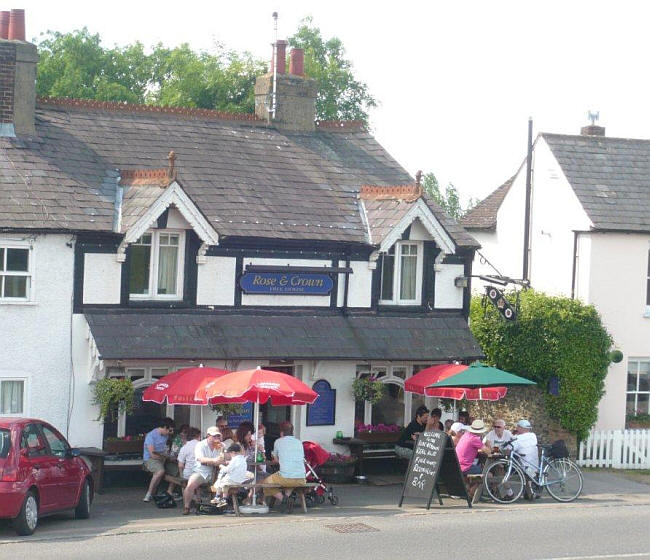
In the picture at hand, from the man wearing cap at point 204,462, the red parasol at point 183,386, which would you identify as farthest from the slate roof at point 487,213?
the man wearing cap at point 204,462

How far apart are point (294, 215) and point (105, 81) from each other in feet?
93.4

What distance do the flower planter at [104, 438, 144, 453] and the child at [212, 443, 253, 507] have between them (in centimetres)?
330

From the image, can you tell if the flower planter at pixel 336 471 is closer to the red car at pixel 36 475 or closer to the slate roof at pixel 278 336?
the slate roof at pixel 278 336

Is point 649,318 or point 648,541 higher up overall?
point 649,318

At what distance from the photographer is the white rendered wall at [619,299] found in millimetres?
29672

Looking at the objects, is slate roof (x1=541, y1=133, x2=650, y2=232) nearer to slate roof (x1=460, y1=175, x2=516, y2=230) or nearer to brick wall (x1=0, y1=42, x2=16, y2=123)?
slate roof (x1=460, y1=175, x2=516, y2=230)

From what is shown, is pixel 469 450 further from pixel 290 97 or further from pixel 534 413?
pixel 290 97

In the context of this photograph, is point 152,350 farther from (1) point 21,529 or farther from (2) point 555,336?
(2) point 555,336

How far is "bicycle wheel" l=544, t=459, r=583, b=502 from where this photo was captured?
22.3 m

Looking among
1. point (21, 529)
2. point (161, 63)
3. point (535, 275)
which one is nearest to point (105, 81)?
point (161, 63)

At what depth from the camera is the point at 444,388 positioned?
940 inches

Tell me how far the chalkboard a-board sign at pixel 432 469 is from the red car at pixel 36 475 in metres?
5.48

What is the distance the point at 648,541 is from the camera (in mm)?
17922

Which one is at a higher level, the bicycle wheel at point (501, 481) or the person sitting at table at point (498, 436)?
the person sitting at table at point (498, 436)
